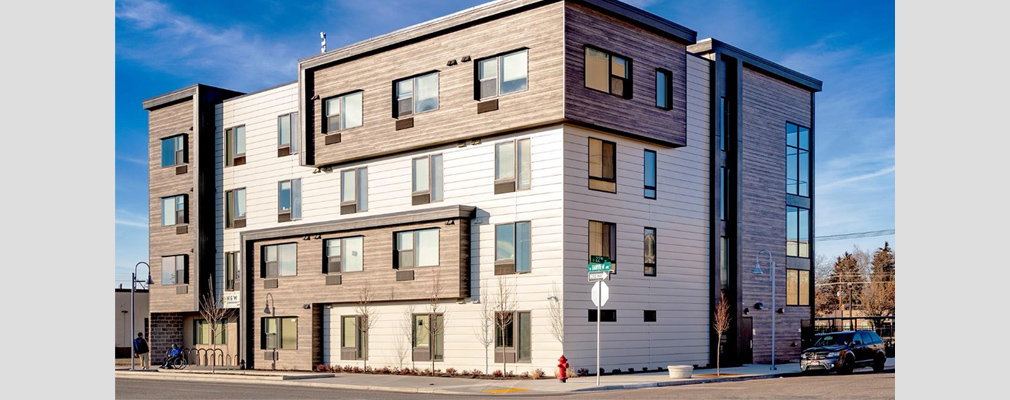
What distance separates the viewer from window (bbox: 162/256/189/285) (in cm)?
5056

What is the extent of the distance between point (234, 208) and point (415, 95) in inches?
572

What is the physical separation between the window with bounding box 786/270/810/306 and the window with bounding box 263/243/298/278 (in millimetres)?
22041

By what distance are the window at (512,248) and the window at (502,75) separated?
4.77 m

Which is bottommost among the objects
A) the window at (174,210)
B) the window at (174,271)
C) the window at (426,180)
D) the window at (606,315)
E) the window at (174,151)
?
the window at (606,315)

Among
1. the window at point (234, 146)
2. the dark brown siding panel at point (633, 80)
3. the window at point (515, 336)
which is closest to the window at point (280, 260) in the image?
the window at point (234, 146)

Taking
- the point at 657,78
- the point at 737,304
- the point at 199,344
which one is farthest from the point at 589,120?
the point at 199,344

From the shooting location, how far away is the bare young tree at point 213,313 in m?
48.8

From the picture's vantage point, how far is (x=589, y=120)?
34.7 m

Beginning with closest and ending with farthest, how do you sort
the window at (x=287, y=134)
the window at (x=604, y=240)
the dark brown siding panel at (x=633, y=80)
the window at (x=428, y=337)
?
the dark brown siding panel at (x=633, y=80) < the window at (x=604, y=240) < the window at (x=428, y=337) < the window at (x=287, y=134)

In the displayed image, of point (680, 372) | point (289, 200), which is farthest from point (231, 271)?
point (680, 372)

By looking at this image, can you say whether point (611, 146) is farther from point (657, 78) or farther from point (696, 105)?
point (696, 105)

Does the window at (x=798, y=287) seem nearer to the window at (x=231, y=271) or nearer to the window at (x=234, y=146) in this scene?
the window at (x=231, y=271)

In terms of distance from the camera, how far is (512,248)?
36.0 m

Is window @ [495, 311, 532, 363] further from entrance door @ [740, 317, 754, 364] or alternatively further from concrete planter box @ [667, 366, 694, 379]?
entrance door @ [740, 317, 754, 364]
